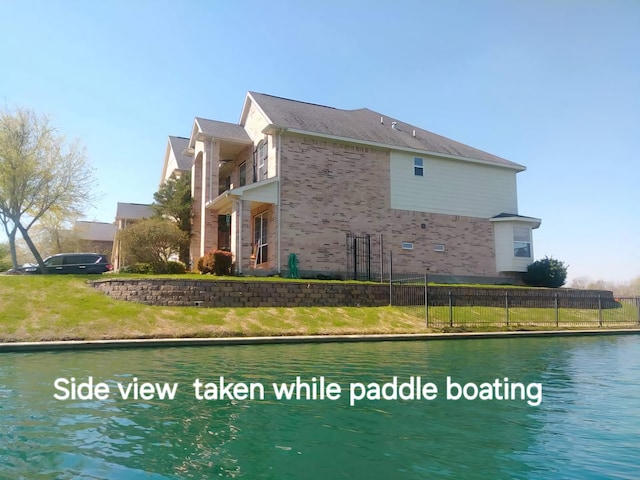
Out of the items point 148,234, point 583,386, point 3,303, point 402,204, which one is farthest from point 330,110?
point 583,386

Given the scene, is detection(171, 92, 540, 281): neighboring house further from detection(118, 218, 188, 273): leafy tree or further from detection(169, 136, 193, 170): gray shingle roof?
detection(169, 136, 193, 170): gray shingle roof

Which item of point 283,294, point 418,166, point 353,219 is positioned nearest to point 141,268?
point 283,294

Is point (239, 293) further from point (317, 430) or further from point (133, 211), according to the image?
point (133, 211)

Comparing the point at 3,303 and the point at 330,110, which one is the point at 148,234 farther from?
the point at 330,110

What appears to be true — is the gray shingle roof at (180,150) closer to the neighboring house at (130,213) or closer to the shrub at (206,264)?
the neighboring house at (130,213)

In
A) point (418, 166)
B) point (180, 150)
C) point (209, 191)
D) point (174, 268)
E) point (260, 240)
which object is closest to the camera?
point (174, 268)

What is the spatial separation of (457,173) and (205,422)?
26.3 m

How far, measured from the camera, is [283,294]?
19875 mm

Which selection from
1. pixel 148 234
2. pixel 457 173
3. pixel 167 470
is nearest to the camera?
pixel 167 470

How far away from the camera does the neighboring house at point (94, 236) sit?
47003mm

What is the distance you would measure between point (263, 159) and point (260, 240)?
419 cm

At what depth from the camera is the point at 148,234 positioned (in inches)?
964

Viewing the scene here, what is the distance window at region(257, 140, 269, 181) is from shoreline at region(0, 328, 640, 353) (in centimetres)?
1157

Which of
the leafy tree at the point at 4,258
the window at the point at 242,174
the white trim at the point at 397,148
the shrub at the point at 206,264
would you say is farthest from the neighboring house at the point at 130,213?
the white trim at the point at 397,148
